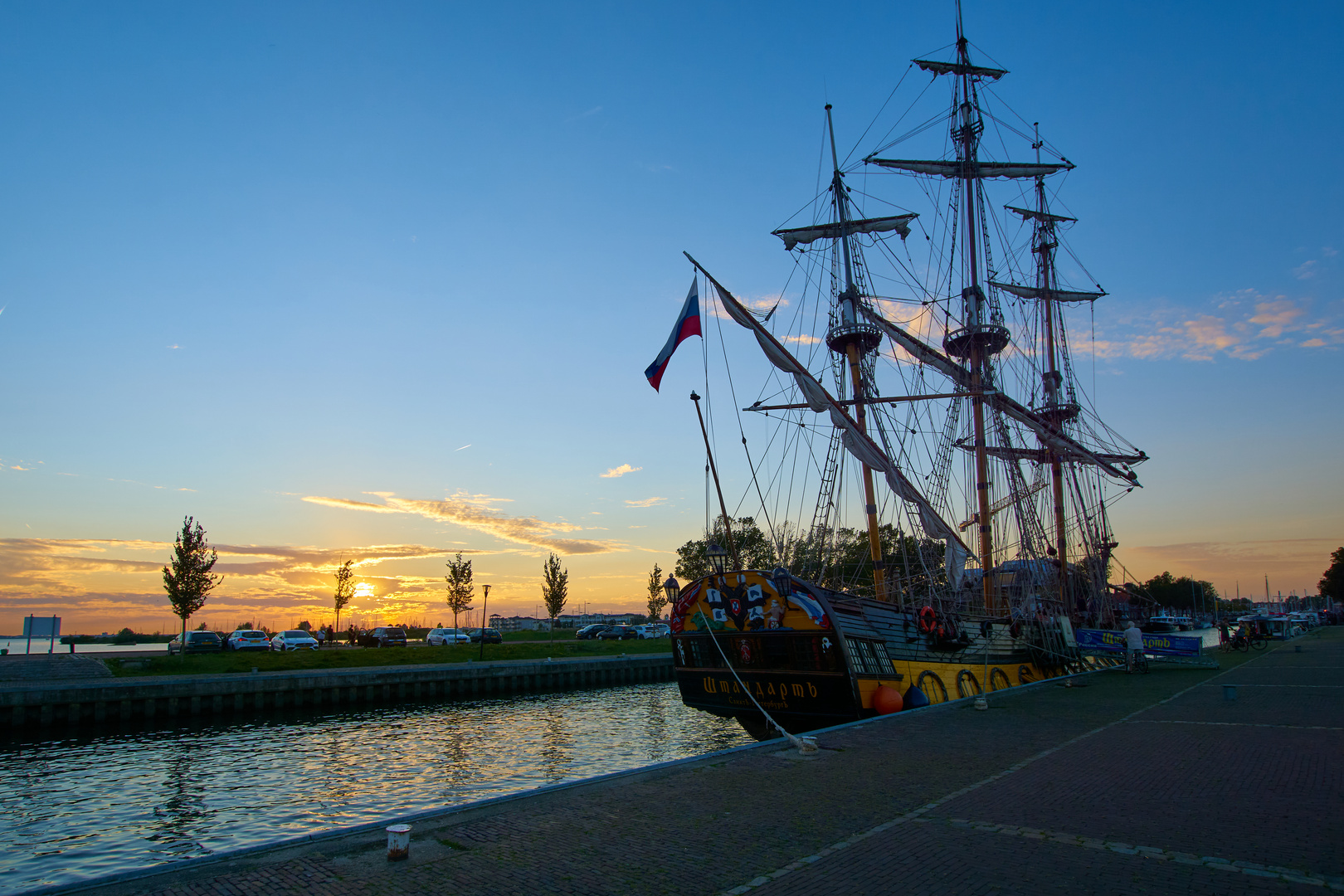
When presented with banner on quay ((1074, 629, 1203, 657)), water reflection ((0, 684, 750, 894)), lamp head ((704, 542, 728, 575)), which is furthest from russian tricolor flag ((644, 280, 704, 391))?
banner on quay ((1074, 629, 1203, 657))

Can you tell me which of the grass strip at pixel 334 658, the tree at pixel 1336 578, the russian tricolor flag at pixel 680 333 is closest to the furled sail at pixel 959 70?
the russian tricolor flag at pixel 680 333

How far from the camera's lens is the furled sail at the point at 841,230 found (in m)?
34.8

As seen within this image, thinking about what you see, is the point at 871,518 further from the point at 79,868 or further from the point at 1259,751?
the point at 79,868

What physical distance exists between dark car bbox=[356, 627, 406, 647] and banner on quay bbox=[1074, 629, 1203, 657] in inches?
1651

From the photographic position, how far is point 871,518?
29766 millimetres

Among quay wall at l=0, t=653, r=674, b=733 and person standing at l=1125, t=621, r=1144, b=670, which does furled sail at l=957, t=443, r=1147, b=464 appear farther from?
quay wall at l=0, t=653, r=674, b=733

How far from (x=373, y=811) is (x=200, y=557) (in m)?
34.7

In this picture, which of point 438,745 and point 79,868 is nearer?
point 79,868

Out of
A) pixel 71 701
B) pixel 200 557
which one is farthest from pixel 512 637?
pixel 71 701

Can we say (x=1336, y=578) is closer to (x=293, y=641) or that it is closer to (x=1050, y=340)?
(x=1050, y=340)

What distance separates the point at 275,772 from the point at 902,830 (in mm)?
17588

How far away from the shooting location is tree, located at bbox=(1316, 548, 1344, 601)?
109m

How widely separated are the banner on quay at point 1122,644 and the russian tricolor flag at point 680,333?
21.1m

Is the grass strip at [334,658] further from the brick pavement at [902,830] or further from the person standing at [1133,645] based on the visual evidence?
the person standing at [1133,645]
